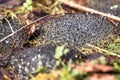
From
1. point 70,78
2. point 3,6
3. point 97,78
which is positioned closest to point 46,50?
point 70,78

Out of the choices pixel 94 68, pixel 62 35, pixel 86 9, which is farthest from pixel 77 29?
pixel 94 68

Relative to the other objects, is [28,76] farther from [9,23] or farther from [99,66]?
[9,23]

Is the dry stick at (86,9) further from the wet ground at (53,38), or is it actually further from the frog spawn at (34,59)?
the frog spawn at (34,59)

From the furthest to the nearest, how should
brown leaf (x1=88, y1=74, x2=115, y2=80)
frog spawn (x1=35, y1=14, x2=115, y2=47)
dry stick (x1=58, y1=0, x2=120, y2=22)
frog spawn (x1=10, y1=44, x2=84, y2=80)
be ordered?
1. dry stick (x1=58, y1=0, x2=120, y2=22)
2. frog spawn (x1=35, y1=14, x2=115, y2=47)
3. frog spawn (x1=10, y1=44, x2=84, y2=80)
4. brown leaf (x1=88, y1=74, x2=115, y2=80)

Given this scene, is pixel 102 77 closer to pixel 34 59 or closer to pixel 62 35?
pixel 34 59

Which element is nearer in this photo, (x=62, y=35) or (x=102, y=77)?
(x=102, y=77)

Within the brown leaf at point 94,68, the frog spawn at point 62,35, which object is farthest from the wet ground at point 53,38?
the brown leaf at point 94,68

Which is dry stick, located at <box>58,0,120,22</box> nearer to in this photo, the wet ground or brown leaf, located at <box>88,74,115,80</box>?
the wet ground

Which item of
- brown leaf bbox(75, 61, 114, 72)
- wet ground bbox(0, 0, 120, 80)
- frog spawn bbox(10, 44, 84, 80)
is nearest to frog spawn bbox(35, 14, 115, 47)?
wet ground bbox(0, 0, 120, 80)
